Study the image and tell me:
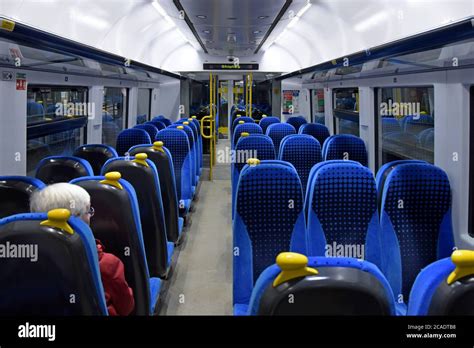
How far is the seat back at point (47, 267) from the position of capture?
1.52 meters

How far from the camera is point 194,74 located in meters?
Result: 16.0

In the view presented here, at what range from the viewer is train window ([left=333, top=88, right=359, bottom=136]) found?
23.8 ft

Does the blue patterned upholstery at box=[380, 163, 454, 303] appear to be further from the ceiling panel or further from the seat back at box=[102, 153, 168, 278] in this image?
the ceiling panel

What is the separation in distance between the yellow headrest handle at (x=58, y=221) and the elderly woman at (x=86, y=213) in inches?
14.9

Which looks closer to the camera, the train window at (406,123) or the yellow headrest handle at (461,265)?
the yellow headrest handle at (461,265)

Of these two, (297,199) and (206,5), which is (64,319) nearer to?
(297,199)

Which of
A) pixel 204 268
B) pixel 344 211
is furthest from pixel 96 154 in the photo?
pixel 344 211

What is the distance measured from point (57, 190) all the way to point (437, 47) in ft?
9.10

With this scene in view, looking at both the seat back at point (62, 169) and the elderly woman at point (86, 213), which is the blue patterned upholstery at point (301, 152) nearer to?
the seat back at point (62, 169)

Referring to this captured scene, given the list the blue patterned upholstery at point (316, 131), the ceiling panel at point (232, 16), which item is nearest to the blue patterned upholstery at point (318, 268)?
the ceiling panel at point (232, 16)

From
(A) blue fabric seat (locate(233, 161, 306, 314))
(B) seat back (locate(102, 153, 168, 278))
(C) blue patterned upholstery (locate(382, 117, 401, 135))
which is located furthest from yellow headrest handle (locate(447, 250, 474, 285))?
(C) blue patterned upholstery (locate(382, 117, 401, 135))

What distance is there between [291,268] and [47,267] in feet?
2.87

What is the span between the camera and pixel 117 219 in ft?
8.40

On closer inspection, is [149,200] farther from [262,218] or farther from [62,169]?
[262,218]
